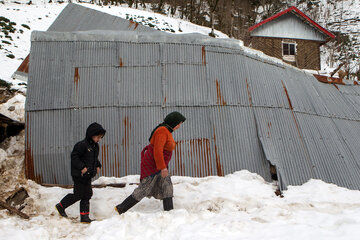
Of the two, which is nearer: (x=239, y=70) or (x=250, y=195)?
(x=250, y=195)

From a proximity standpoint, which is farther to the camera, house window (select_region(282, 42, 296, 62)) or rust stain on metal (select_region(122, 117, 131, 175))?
house window (select_region(282, 42, 296, 62))

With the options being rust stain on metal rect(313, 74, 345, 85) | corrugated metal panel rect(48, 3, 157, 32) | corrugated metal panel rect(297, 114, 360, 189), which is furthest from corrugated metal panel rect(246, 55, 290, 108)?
corrugated metal panel rect(48, 3, 157, 32)

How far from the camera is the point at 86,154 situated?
3.82m

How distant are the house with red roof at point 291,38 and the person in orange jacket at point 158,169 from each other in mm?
19170

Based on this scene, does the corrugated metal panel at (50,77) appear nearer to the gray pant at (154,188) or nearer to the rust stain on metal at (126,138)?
the rust stain on metal at (126,138)

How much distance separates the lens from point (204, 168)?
17.3ft

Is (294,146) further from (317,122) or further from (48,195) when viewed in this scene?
(48,195)

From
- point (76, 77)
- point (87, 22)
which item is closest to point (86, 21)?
point (87, 22)

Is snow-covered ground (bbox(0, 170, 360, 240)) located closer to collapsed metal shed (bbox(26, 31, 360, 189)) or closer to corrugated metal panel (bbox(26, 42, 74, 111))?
collapsed metal shed (bbox(26, 31, 360, 189))

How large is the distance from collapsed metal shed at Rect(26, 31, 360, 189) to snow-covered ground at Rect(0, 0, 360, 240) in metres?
0.43

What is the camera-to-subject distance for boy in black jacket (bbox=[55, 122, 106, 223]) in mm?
3730

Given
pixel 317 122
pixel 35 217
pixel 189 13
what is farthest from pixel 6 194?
pixel 189 13

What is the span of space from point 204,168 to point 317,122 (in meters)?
3.48

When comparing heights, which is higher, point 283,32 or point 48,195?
point 283,32
